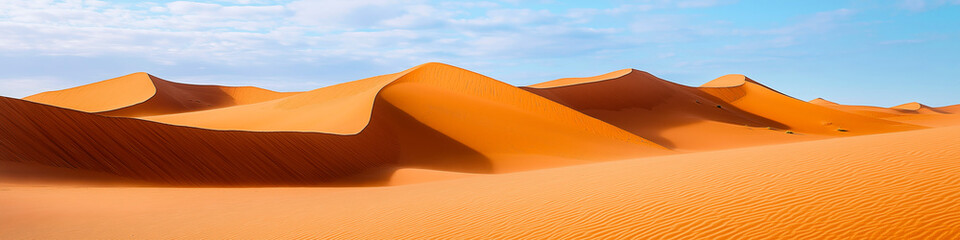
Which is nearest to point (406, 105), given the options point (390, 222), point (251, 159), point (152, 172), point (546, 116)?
point (546, 116)

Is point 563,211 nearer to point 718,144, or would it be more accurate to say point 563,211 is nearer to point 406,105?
point 406,105

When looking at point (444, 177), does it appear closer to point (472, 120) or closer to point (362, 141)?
point (362, 141)

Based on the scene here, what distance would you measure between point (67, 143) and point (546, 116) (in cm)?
2076

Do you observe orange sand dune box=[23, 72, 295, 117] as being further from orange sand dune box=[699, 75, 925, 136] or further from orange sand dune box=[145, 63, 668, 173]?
orange sand dune box=[699, 75, 925, 136]

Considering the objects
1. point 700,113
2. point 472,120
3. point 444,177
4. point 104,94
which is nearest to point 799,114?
point 700,113

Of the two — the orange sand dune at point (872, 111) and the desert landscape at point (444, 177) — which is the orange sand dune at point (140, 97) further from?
the orange sand dune at point (872, 111)

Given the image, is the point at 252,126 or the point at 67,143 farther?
the point at 252,126

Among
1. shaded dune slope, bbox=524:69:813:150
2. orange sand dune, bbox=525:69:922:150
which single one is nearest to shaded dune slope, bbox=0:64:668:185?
shaded dune slope, bbox=524:69:813:150

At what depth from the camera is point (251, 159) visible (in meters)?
16.8

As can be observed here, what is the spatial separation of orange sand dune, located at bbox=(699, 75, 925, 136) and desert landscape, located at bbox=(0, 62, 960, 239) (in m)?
14.1

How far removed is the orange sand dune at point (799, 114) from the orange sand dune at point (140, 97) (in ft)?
171

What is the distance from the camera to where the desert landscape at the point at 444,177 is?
18.9ft

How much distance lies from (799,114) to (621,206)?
47.9 meters

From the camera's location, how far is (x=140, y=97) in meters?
Answer: 57.4
